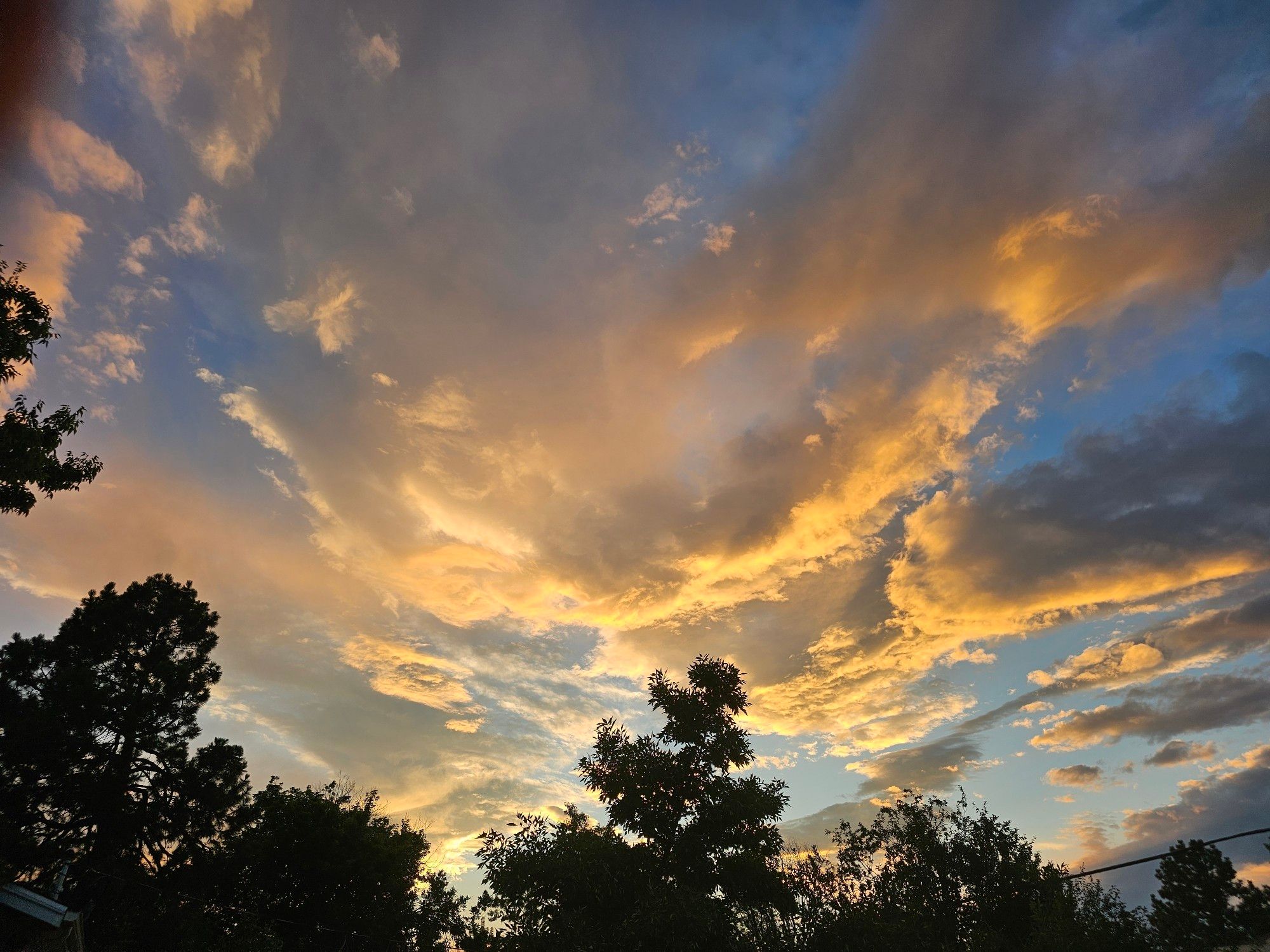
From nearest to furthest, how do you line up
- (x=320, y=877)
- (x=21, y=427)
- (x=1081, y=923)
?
1. (x=21, y=427)
2. (x=1081, y=923)
3. (x=320, y=877)

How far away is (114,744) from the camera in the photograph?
99.4ft

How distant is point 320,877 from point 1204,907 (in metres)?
54.0

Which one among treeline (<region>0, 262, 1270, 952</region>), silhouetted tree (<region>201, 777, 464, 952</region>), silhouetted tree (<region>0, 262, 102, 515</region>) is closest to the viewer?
silhouetted tree (<region>0, 262, 102, 515</region>)

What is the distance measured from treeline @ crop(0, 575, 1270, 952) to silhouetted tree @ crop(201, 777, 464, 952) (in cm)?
20

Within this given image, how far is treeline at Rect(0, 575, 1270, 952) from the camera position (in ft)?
83.0

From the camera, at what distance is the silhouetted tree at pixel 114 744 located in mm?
27984

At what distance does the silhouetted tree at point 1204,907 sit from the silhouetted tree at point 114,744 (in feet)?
169

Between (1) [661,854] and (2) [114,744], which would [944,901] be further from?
(2) [114,744]

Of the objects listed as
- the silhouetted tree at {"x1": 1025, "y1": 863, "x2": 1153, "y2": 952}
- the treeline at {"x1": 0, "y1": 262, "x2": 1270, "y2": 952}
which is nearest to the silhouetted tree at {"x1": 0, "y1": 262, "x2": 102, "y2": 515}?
the treeline at {"x1": 0, "y1": 262, "x2": 1270, "y2": 952}

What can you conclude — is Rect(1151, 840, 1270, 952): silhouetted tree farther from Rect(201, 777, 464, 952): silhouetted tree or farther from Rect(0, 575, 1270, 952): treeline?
Rect(201, 777, 464, 952): silhouetted tree

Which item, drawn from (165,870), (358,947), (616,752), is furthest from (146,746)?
(616,752)

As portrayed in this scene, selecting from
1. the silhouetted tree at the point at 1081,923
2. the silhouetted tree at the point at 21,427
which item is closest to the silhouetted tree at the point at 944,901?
the silhouetted tree at the point at 1081,923

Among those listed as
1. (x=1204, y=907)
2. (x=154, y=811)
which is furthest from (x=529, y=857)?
(x=1204, y=907)

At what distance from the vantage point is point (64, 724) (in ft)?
94.0
